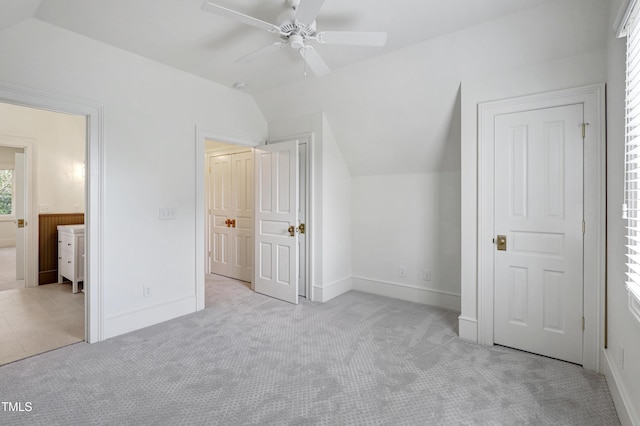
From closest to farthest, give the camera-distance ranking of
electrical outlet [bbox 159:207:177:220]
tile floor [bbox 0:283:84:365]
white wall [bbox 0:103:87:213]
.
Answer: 1. tile floor [bbox 0:283:84:365]
2. electrical outlet [bbox 159:207:177:220]
3. white wall [bbox 0:103:87:213]

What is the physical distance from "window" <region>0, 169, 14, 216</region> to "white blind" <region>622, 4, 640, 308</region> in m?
12.1

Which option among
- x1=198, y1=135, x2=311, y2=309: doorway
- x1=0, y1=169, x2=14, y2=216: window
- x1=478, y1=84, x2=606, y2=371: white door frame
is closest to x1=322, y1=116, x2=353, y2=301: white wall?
x1=198, y1=135, x2=311, y2=309: doorway

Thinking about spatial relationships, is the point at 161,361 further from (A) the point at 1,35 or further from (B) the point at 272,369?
(A) the point at 1,35

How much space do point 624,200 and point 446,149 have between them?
5.98 ft

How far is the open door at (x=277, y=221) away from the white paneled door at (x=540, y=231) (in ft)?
7.22

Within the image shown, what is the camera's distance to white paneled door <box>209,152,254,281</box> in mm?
4941

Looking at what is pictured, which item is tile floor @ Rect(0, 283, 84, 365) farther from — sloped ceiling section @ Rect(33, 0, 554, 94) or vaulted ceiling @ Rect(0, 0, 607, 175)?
sloped ceiling section @ Rect(33, 0, 554, 94)

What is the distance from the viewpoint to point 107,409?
6.16 ft

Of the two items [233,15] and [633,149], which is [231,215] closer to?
[233,15]

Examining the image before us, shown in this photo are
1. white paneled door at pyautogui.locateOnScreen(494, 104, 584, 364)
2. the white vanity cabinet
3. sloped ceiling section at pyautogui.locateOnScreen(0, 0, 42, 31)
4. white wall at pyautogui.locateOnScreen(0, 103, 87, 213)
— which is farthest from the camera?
white wall at pyautogui.locateOnScreen(0, 103, 87, 213)

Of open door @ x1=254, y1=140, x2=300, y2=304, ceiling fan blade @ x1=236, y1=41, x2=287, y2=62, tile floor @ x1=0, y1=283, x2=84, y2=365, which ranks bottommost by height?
tile floor @ x1=0, y1=283, x2=84, y2=365

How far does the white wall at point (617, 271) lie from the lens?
1.66 metres

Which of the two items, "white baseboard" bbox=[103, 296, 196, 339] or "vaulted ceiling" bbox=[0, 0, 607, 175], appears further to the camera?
"white baseboard" bbox=[103, 296, 196, 339]

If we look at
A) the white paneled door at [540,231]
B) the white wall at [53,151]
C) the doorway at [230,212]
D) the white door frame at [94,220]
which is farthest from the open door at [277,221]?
the white wall at [53,151]
